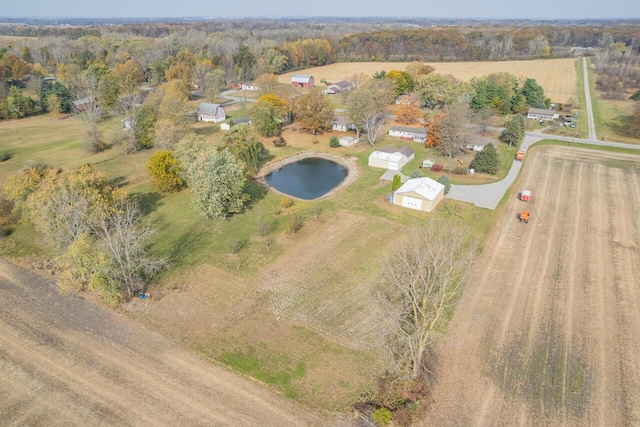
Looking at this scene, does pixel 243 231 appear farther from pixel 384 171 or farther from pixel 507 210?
pixel 507 210

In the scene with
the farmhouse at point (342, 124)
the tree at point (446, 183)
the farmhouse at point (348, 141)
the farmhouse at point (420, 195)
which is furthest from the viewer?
the farmhouse at point (342, 124)

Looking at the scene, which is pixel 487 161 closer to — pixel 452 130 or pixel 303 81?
pixel 452 130

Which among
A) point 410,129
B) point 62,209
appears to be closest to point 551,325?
point 62,209

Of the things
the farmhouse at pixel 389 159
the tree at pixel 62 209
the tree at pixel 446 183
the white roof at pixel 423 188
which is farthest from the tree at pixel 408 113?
the tree at pixel 62 209

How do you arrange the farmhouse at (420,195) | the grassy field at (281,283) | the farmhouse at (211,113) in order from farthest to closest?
the farmhouse at (211,113), the farmhouse at (420,195), the grassy field at (281,283)

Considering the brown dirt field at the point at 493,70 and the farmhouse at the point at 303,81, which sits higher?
the brown dirt field at the point at 493,70

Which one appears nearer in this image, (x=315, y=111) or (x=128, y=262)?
(x=128, y=262)

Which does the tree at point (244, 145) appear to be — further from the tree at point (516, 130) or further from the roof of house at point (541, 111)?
the roof of house at point (541, 111)

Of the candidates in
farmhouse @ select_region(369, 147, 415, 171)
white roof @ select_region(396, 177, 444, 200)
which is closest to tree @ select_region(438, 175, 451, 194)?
white roof @ select_region(396, 177, 444, 200)
